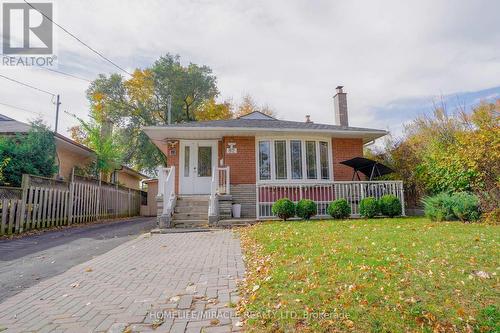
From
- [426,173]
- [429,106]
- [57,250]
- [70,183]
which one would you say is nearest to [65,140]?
[70,183]

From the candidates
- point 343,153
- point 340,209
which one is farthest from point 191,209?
point 343,153

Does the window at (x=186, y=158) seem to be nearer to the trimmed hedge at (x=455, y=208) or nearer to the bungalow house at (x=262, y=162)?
the bungalow house at (x=262, y=162)

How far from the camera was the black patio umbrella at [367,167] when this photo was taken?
11.9 meters

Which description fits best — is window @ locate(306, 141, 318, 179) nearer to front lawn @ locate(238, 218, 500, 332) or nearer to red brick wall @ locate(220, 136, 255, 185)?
red brick wall @ locate(220, 136, 255, 185)

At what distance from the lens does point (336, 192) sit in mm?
11781

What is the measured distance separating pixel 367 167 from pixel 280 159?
150 inches

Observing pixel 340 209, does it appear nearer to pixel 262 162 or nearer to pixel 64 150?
pixel 262 162

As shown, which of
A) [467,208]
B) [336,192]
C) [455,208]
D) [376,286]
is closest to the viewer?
[376,286]

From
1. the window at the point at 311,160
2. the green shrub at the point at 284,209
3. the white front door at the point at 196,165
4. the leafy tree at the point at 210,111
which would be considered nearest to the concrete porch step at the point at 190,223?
the green shrub at the point at 284,209

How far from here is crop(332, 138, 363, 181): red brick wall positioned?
13375 mm

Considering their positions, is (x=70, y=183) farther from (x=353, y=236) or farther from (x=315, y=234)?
(x=353, y=236)

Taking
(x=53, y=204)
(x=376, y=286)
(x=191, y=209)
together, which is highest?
(x=53, y=204)

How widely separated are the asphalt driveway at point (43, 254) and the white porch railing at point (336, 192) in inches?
205

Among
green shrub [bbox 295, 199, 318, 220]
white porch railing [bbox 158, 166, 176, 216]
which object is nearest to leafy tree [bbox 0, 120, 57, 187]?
white porch railing [bbox 158, 166, 176, 216]
